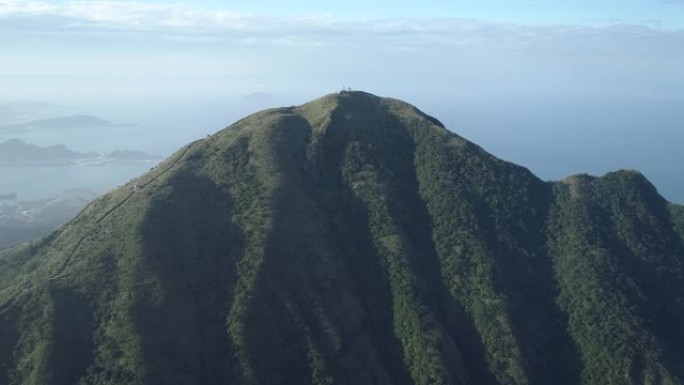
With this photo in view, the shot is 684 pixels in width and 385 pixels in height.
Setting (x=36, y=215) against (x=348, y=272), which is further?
(x=36, y=215)

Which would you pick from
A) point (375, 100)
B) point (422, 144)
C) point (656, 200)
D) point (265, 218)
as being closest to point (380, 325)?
point (265, 218)

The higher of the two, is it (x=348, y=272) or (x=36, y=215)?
(x=348, y=272)

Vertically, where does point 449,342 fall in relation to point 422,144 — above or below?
below

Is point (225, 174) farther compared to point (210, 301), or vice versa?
point (225, 174)

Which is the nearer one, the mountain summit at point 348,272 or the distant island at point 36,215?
the mountain summit at point 348,272

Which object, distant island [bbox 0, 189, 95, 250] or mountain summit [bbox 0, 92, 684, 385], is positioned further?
distant island [bbox 0, 189, 95, 250]

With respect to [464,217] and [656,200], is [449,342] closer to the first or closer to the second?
[464,217]

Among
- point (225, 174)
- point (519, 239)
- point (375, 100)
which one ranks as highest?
point (375, 100)

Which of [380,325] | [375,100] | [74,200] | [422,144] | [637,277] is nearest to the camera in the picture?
[380,325]
